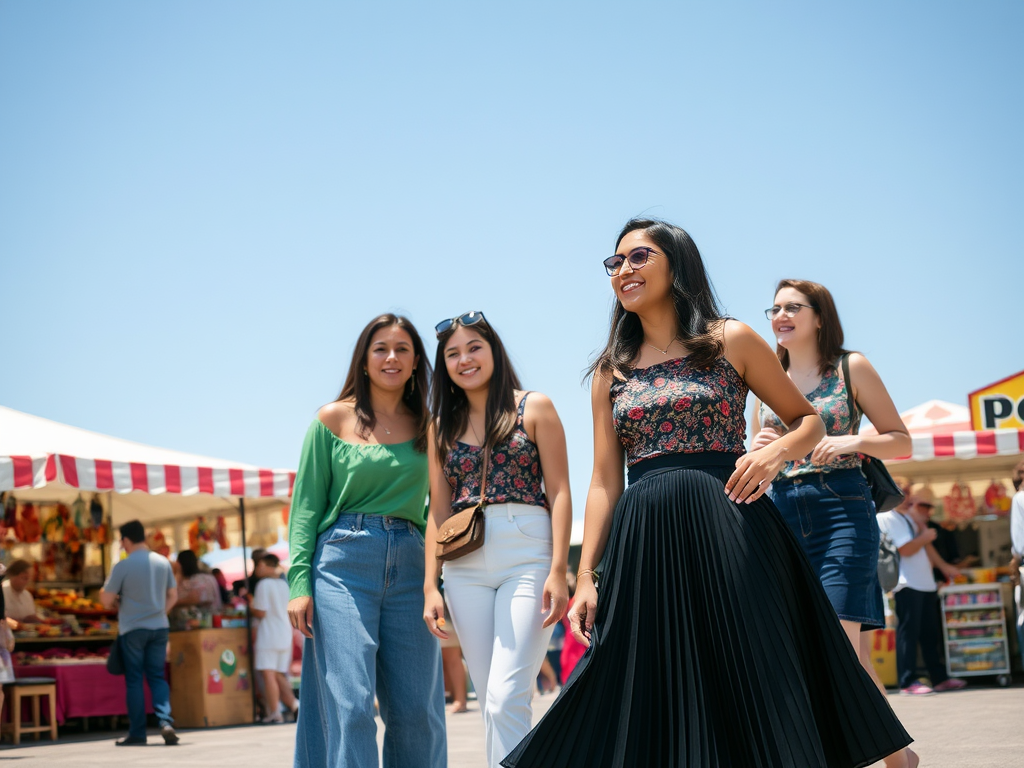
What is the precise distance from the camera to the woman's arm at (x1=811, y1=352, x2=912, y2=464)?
4.48 m

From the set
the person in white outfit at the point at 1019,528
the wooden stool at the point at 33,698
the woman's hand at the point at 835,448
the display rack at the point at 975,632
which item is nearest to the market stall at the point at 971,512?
the display rack at the point at 975,632

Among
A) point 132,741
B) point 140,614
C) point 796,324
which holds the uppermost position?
point 796,324

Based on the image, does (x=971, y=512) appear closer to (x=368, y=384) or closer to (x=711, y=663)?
(x=368, y=384)

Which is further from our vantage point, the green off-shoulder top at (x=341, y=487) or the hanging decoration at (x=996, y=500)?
the hanging decoration at (x=996, y=500)

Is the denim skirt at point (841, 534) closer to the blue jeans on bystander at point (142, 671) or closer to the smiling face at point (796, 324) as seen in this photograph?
the smiling face at point (796, 324)

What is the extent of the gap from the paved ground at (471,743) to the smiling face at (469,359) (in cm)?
314

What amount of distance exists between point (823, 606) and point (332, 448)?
2285 mm

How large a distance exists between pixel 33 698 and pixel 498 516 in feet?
31.9

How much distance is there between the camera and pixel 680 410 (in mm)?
3271

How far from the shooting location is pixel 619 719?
2.95 meters

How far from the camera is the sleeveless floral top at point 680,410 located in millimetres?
3266

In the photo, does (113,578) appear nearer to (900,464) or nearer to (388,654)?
(388,654)

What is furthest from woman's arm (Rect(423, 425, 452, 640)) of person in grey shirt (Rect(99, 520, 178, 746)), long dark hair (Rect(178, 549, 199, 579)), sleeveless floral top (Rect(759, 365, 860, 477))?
long dark hair (Rect(178, 549, 199, 579))

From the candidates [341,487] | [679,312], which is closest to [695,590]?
[679,312]
